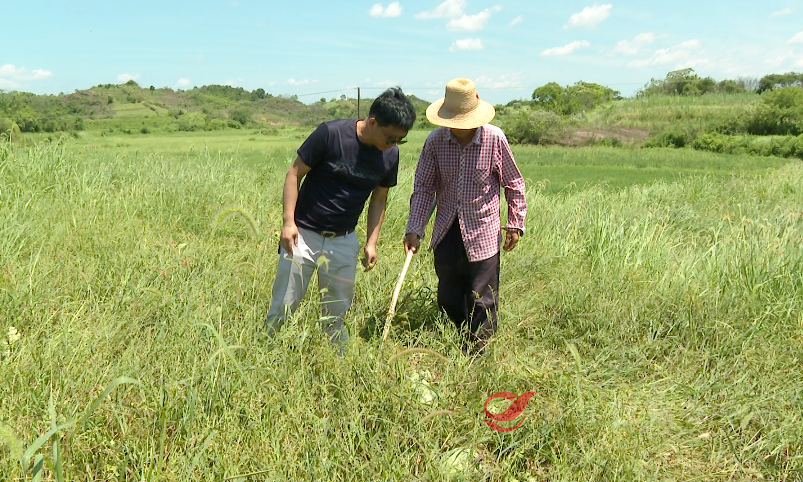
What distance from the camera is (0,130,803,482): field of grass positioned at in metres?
1.87

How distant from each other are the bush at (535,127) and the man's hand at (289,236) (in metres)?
27.0

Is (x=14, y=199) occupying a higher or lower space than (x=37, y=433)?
higher

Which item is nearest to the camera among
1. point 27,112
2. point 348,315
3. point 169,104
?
point 348,315

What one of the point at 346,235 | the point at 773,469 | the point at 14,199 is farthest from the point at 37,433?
the point at 14,199

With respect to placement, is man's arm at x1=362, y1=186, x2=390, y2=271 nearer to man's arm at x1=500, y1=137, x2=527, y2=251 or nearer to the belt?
the belt

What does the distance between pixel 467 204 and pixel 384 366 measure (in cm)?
101

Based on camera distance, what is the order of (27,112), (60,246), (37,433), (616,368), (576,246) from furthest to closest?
(27,112)
(576,246)
(60,246)
(616,368)
(37,433)

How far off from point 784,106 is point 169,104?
4502 cm

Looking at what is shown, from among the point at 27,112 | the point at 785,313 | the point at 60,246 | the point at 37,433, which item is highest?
the point at 27,112

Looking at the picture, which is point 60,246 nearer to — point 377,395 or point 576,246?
point 377,395

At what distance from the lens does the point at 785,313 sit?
3.25 meters

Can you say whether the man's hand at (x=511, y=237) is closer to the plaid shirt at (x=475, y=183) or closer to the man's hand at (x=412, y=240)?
the plaid shirt at (x=475, y=183)

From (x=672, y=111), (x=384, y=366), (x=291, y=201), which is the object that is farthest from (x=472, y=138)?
(x=672, y=111)

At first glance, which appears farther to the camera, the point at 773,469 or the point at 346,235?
the point at 346,235
